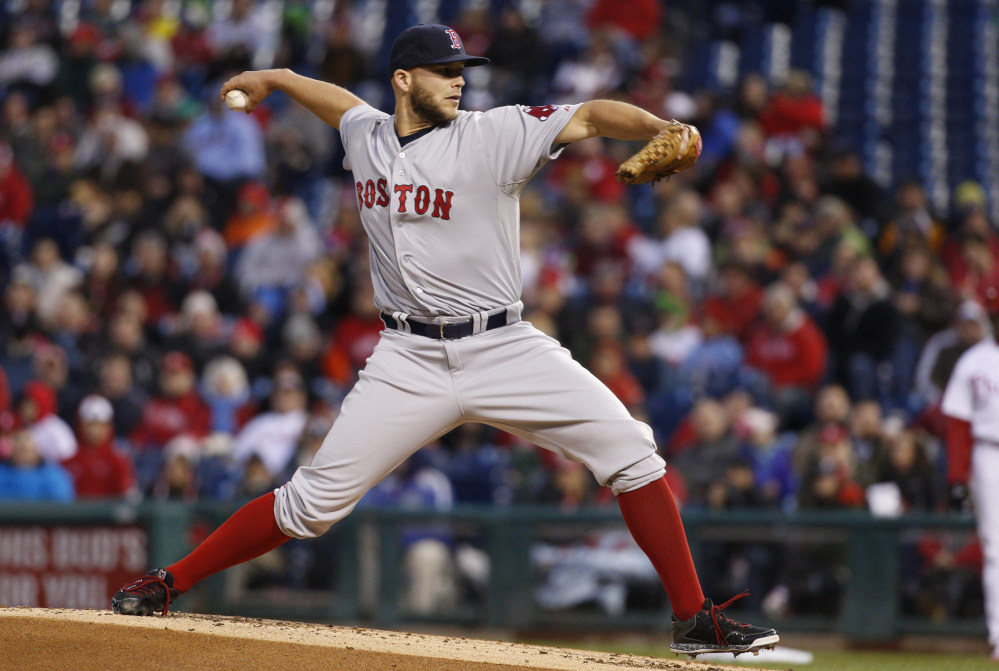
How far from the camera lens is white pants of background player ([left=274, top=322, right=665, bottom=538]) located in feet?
12.6

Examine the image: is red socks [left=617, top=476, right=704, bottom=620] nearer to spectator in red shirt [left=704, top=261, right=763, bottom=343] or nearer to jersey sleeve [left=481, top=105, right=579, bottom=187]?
jersey sleeve [left=481, top=105, right=579, bottom=187]

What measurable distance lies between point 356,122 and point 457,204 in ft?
1.52

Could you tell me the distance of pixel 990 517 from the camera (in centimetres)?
584

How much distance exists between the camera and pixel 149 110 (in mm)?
12305

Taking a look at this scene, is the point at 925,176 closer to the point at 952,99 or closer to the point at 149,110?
the point at 952,99

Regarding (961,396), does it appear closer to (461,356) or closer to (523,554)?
(523,554)

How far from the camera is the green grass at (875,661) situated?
19.4ft

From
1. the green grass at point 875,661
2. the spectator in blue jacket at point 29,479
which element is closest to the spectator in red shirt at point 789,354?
the green grass at point 875,661

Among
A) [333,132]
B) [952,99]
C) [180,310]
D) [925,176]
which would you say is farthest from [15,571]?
[952,99]

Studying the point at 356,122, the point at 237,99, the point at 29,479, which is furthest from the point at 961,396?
the point at 29,479

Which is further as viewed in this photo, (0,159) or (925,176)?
(0,159)

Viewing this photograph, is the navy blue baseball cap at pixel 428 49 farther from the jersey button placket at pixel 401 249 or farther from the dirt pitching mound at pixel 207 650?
the dirt pitching mound at pixel 207 650

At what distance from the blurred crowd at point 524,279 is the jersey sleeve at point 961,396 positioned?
318mm

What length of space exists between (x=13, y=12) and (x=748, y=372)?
8931 millimetres
